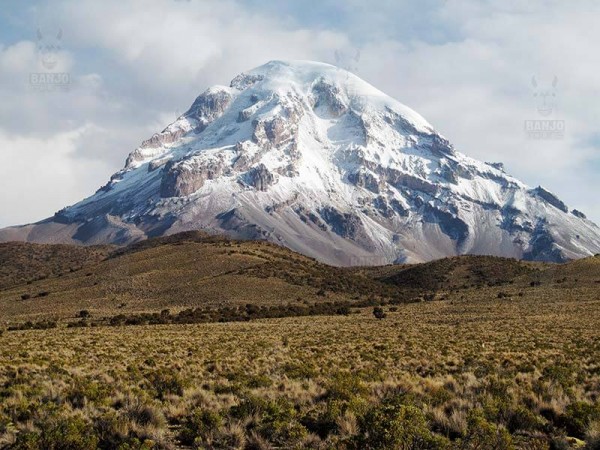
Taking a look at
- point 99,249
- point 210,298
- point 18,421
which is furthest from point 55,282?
point 99,249

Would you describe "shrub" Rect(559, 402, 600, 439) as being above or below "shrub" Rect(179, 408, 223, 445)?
below

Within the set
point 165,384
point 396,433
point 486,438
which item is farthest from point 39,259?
point 486,438

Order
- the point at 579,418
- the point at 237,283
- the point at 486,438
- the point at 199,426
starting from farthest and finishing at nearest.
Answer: the point at 237,283
the point at 579,418
the point at 199,426
the point at 486,438

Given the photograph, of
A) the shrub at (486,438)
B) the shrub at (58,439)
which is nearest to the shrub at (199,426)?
the shrub at (58,439)

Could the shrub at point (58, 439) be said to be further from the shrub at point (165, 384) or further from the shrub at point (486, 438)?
the shrub at point (486, 438)

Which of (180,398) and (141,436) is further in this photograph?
(180,398)

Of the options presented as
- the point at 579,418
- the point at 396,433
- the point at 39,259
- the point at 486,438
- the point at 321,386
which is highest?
the point at 39,259

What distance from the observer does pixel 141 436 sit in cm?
1243

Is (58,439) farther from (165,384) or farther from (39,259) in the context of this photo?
(39,259)

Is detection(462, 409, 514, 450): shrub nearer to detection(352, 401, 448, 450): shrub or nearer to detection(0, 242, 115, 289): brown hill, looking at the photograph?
detection(352, 401, 448, 450): shrub

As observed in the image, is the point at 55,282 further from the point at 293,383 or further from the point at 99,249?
the point at 99,249

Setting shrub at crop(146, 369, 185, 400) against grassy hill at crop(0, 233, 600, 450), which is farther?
shrub at crop(146, 369, 185, 400)

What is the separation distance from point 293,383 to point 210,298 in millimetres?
63696

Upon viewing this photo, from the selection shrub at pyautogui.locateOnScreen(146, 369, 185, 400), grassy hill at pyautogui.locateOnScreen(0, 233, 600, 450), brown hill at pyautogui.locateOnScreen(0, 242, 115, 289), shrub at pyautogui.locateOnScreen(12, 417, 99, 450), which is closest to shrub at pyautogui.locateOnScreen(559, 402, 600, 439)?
grassy hill at pyautogui.locateOnScreen(0, 233, 600, 450)
